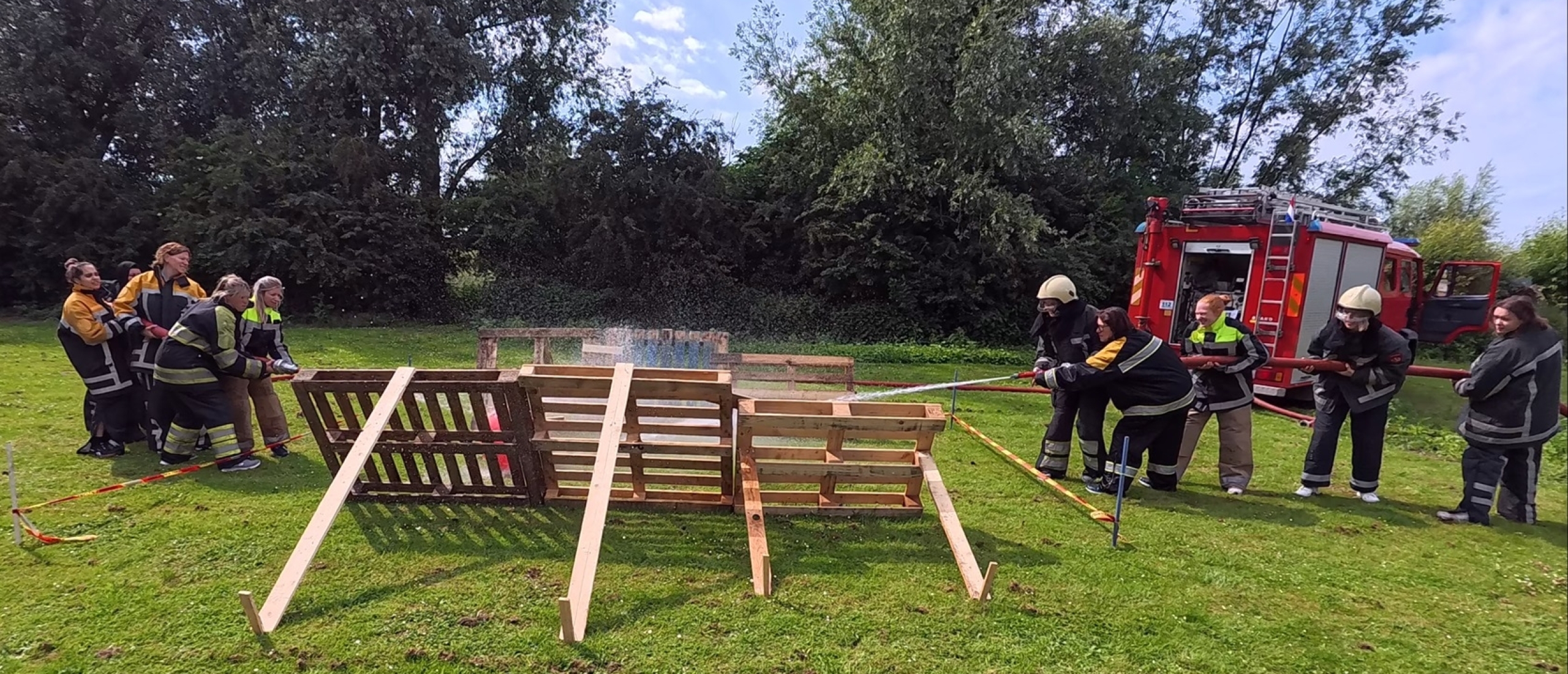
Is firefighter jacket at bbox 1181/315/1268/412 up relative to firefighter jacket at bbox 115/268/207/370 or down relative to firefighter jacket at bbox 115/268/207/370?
up

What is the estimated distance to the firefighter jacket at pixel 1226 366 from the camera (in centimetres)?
→ 604

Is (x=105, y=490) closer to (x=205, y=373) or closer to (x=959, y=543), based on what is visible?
(x=205, y=373)

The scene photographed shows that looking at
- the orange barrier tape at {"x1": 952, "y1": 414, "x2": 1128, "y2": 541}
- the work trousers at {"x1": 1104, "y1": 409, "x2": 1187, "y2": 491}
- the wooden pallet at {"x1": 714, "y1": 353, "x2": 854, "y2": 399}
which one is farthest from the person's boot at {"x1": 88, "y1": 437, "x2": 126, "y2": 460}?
the work trousers at {"x1": 1104, "y1": 409, "x2": 1187, "y2": 491}

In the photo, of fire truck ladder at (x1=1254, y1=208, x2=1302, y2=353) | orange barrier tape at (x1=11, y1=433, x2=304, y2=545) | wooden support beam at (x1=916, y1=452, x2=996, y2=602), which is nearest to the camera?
wooden support beam at (x1=916, y1=452, x2=996, y2=602)

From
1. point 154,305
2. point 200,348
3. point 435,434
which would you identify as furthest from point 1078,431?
point 154,305

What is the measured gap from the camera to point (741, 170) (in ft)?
66.7

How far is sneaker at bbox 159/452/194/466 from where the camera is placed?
19.0ft

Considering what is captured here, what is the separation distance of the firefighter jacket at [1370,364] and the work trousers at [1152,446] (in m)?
1.43

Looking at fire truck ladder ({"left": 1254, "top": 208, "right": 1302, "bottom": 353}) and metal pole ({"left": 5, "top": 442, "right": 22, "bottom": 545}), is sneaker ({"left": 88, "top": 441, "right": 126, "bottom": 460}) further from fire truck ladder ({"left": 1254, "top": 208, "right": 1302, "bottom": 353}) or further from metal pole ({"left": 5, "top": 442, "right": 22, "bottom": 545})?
fire truck ladder ({"left": 1254, "top": 208, "right": 1302, "bottom": 353})

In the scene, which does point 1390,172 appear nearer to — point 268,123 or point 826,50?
point 826,50

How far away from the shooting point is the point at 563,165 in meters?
19.0

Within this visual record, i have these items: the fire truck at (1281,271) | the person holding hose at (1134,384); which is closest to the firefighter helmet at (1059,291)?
the person holding hose at (1134,384)

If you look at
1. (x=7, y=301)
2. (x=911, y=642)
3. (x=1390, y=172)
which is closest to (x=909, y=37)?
(x=911, y=642)

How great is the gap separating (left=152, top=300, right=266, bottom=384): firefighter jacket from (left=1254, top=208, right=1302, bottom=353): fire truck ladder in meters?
11.9
